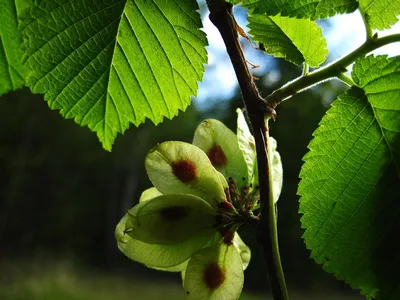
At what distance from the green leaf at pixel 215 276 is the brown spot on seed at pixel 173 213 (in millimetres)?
45

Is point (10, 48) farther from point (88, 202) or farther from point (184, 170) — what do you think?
point (88, 202)

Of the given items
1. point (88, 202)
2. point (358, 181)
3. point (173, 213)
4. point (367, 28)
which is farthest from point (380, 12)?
point (88, 202)

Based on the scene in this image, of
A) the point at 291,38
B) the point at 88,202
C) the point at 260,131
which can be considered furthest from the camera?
the point at 88,202

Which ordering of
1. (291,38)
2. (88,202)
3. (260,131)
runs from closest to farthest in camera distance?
(260,131) → (291,38) → (88,202)

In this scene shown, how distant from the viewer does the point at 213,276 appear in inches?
20.5

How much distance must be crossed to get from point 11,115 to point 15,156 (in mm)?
1148

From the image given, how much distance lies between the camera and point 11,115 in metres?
13.8

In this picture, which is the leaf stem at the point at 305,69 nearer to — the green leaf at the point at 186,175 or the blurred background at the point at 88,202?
the green leaf at the point at 186,175

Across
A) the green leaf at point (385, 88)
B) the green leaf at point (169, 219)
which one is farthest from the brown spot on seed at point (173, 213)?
the green leaf at point (385, 88)

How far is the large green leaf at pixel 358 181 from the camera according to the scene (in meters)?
0.52

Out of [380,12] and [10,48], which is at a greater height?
[10,48]

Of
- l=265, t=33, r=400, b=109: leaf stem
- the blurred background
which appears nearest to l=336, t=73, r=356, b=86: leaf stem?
l=265, t=33, r=400, b=109: leaf stem

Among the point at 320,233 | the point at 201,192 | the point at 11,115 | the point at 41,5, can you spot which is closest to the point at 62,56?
the point at 41,5

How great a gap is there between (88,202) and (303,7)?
17.0 metres
